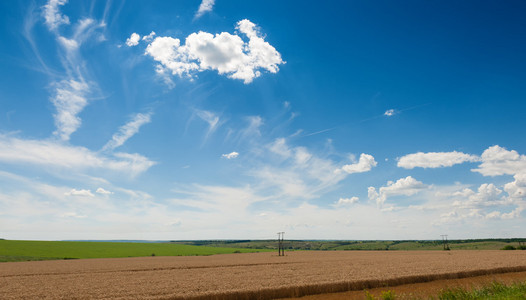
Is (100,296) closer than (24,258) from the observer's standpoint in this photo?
Yes

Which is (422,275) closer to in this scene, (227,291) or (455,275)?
(455,275)

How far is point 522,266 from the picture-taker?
150ft

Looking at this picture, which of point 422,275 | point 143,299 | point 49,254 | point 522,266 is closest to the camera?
point 143,299

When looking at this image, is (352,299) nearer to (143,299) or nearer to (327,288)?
(327,288)

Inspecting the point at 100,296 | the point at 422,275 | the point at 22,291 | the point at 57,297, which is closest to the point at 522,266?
the point at 422,275

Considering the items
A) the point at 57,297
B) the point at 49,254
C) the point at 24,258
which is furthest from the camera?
the point at 49,254

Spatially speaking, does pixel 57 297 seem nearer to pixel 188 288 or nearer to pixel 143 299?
pixel 143 299

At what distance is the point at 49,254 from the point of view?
98.9 metres

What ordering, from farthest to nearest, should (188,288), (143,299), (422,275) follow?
(422,275)
(188,288)
(143,299)

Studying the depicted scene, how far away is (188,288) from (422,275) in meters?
25.4

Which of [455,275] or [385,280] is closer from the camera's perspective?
[385,280]

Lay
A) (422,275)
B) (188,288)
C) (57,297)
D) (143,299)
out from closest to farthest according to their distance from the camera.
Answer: (143,299), (57,297), (188,288), (422,275)

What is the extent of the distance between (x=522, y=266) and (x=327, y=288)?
1395 inches

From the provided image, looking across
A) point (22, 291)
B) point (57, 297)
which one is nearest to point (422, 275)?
point (57, 297)
